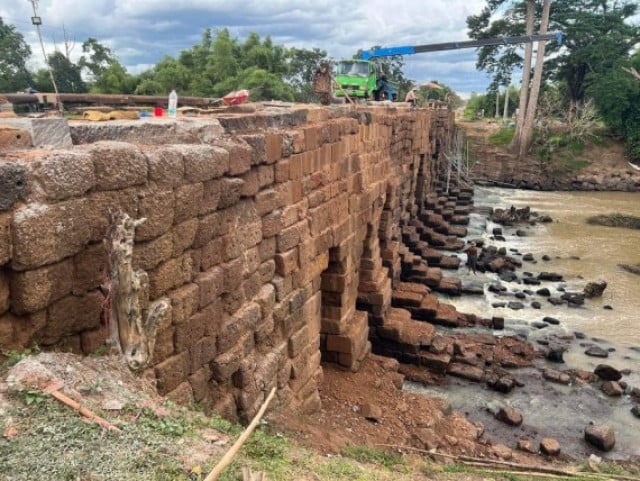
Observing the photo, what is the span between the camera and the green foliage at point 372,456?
19.2 ft

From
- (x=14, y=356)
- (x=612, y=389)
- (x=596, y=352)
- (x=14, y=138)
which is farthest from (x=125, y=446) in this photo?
(x=596, y=352)

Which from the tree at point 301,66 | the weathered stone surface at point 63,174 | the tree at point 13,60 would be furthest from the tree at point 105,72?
the weathered stone surface at point 63,174

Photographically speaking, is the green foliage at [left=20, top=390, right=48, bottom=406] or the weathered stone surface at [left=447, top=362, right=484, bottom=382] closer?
the green foliage at [left=20, top=390, right=48, bottom=406]

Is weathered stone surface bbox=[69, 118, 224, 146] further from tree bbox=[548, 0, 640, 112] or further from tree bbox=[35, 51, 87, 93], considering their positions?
tree bbox=[548, 0, 640, 112]

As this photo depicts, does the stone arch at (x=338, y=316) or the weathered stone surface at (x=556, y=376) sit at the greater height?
the stone arch at (x=338, y=316)

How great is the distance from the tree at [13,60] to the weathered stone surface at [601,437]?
22.6 m

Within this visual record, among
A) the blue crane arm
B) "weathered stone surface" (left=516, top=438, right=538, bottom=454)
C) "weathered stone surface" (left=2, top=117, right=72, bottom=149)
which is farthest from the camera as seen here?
the blue crane arm

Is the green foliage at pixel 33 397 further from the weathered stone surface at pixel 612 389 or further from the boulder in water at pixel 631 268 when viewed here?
the boulder in water at pixel 631 268

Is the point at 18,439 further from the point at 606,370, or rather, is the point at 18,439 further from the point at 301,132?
the point at 606,370

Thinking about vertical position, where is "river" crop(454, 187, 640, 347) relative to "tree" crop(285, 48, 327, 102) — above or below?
below

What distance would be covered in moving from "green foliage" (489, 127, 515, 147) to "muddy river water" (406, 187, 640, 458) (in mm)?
11787

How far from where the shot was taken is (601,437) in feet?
30.2

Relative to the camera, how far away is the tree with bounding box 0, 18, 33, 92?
907 inches

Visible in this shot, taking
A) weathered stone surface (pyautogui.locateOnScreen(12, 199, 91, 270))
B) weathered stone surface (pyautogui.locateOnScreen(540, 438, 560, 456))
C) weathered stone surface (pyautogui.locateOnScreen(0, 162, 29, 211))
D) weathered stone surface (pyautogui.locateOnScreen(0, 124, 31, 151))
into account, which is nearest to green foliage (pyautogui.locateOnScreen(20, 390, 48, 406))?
weathered stone surface (pyautogui.locateOnScreen(12, 199, 91, 270))
